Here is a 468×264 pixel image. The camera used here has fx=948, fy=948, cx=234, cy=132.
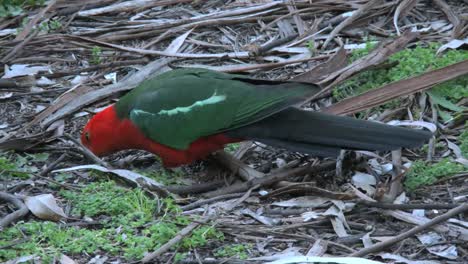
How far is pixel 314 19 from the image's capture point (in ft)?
24.1

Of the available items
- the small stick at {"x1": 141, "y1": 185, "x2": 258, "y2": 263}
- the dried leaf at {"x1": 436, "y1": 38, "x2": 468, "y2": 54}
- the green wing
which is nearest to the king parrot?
the green wing

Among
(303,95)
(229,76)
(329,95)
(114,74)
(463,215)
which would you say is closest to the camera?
(463,215)

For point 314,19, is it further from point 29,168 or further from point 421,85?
point 29,168

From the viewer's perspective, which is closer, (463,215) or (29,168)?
(463,215)

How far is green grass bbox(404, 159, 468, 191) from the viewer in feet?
17.0

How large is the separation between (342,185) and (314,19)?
2277 mm

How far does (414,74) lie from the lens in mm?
6133

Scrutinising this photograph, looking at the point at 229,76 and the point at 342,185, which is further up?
the point at 229,76

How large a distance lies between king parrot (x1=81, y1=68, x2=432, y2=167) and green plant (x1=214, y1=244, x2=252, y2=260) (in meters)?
0.92

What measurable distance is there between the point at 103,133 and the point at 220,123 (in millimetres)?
805

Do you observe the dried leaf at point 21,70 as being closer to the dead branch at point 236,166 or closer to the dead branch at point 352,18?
the dead branch at point 236,166

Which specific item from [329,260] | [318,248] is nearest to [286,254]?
[318,248]

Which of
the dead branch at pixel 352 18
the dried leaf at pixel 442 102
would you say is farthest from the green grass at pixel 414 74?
the dead branch at pixel 352 18

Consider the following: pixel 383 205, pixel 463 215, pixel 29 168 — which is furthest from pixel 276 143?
pixel 29 168
